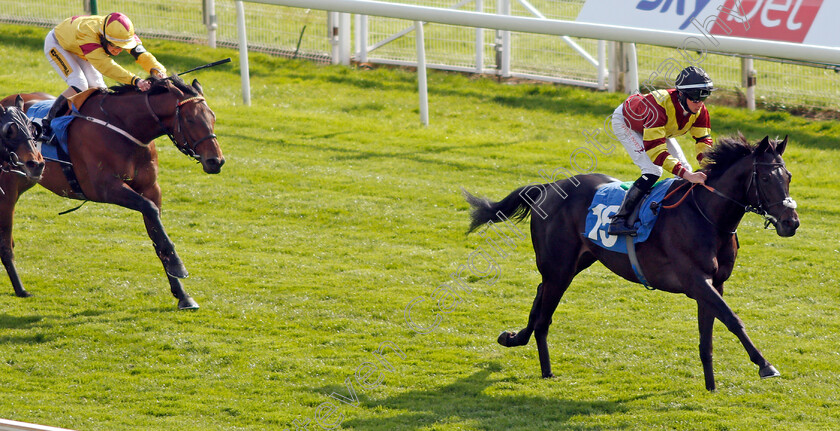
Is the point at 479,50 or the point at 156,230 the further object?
the point at 479,50

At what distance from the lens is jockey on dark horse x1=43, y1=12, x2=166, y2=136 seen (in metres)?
7.24

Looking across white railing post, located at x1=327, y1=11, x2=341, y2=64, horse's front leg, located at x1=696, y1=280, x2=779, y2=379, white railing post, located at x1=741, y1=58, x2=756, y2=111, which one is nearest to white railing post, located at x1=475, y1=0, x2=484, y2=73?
white railing post, located at x1=327, y1=11, x2=341, y2=64

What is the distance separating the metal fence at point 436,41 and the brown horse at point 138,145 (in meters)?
7.28

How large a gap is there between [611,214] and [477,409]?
1.41 meters

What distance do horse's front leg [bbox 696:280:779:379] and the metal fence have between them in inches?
303

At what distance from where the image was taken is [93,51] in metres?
7.37

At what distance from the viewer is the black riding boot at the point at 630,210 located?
5785 millimetres

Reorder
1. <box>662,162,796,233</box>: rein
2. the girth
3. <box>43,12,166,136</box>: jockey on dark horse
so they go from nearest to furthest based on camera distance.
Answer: <box>662,162,796,233</box>: rein
the girth
<box>43,12,166,136</box>: jockey on dark horse

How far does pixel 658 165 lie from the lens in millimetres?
5793

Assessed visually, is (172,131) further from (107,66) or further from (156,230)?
(107,66)

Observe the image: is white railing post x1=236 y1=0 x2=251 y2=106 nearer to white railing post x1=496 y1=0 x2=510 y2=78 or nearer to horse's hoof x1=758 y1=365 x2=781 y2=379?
white railing post x1=496 y1=0 x2=510 y2=78

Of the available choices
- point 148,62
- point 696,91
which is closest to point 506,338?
point 696,91

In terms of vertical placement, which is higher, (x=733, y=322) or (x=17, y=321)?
(x=733, y=322)

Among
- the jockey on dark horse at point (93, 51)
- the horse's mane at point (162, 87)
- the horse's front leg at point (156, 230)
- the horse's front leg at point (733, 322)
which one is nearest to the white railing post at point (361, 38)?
the jockey on dark horse at point (93, 51)
